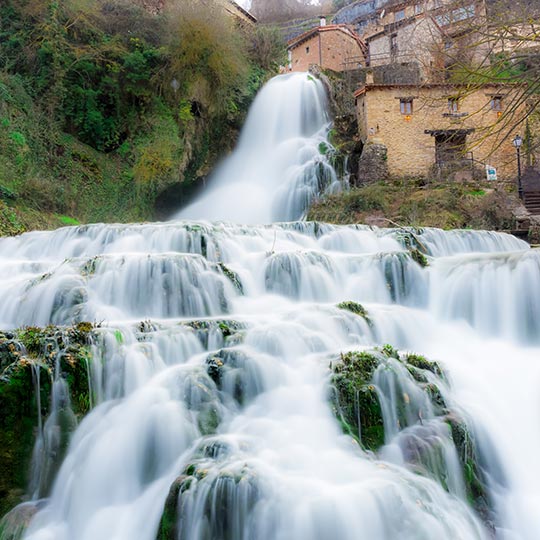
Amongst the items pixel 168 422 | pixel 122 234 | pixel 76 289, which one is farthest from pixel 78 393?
pixel 122 234

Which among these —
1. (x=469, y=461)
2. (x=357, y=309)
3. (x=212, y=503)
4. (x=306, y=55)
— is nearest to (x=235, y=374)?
(x=212, y=503)

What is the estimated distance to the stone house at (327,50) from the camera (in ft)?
100

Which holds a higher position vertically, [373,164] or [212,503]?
[373,164]

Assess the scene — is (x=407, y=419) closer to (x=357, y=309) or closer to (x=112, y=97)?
(x=357, y=309)

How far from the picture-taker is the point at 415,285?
8844 millimetres

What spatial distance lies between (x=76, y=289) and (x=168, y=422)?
309 cm

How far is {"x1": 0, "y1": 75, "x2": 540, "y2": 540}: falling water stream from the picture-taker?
3.94 meters

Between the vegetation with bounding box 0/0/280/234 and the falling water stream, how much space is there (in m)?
7.61

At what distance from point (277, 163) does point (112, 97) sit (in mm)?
6350

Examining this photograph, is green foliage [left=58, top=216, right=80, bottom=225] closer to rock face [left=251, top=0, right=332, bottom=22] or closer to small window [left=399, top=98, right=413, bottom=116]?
small window [left=399, top=98, right=413, bottom=116]

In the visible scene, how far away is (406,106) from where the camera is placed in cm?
2061

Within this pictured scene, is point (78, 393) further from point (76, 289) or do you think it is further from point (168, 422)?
point (76, 289)

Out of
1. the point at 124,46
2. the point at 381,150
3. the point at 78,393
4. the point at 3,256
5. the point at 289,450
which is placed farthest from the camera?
the point at 381,150

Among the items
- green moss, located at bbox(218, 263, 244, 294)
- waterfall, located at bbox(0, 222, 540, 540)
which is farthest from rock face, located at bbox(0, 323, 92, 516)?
green moss, located at bbox(218, 263, 244, 294)
